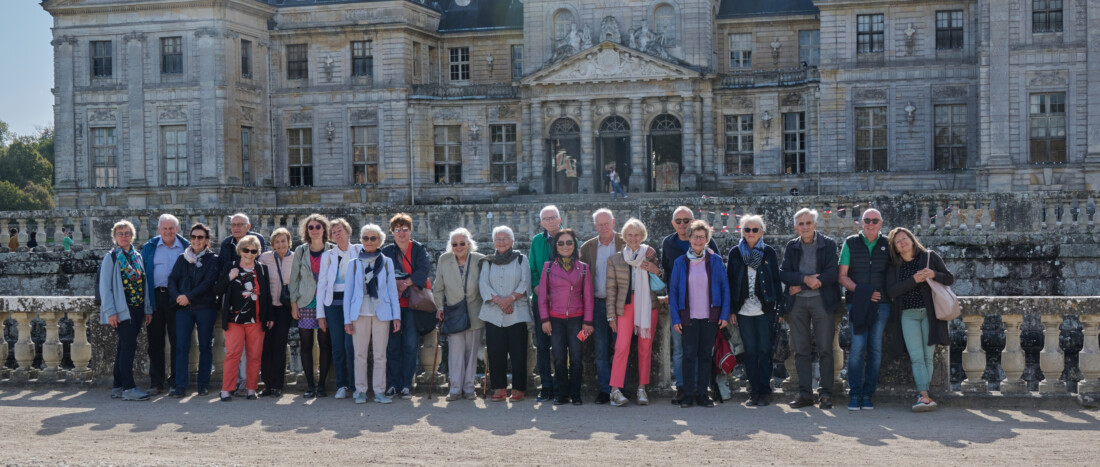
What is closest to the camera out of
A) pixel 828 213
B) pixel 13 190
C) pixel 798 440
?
pixel 798 440

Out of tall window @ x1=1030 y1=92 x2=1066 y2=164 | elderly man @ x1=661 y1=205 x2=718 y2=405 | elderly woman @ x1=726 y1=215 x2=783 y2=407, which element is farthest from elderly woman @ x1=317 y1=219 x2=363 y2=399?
tall window @ x1=1030 y1=92 x2=1066 y2=164

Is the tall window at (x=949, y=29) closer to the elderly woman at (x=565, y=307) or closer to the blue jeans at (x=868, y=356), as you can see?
the blue jeans at (x=868, y=356)

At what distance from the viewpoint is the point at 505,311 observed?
38.4ft

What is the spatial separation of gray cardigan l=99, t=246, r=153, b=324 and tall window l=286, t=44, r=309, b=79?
3157 centimetres

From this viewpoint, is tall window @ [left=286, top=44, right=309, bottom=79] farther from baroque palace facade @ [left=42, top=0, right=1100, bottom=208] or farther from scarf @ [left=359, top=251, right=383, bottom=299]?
scarf @ [left=359, top=251, right=383, bottom=299]

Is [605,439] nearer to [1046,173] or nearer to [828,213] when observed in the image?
[828,213]

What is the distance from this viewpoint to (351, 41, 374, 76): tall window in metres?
42.5

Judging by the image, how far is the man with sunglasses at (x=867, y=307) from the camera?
433 inches

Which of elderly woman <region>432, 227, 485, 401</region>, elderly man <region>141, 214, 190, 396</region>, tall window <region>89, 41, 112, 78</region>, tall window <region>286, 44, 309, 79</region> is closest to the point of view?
elderly woman <region>432, 227, 485, 401</region>

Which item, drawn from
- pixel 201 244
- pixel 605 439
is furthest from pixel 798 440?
pixel 201 244

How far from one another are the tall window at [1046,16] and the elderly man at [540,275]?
84.4ft

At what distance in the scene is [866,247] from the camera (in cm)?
1114

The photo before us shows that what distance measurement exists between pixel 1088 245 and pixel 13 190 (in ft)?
195

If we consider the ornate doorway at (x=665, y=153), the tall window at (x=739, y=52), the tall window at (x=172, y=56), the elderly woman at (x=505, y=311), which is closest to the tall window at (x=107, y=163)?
the tall window at (x=172, y=56)
